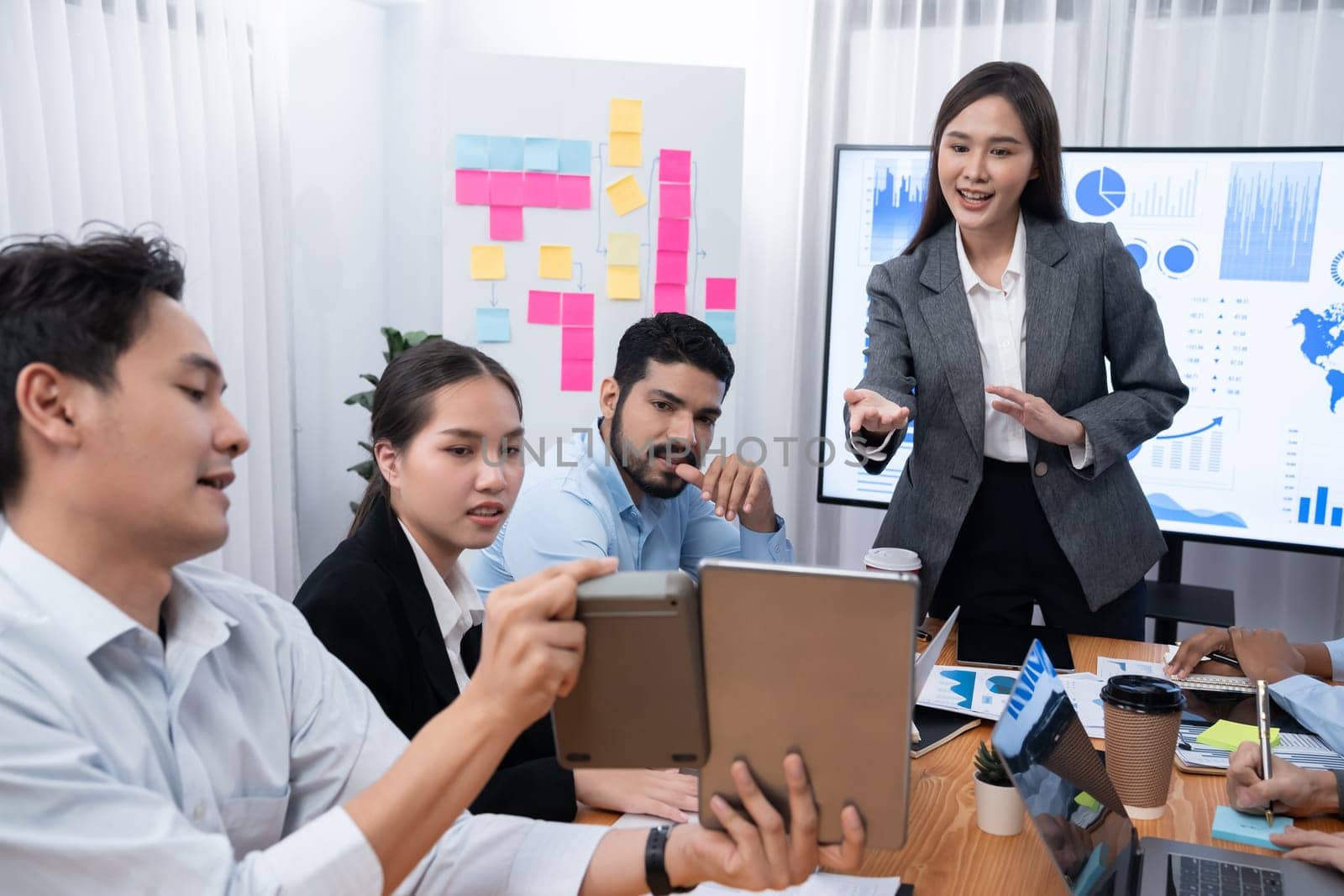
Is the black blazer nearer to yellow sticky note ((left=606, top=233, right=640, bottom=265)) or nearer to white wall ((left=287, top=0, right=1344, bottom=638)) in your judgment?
yellow sticky note ((left=606, top=233, right=640, bottom=265))

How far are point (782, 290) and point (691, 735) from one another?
3.13 meters

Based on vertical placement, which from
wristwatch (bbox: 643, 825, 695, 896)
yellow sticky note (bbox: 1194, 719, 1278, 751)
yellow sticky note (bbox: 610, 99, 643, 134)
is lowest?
yellow sticky note (bbox: 1194, 719, 1278, 751)

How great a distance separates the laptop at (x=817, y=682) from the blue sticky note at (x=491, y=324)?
2.60 metres

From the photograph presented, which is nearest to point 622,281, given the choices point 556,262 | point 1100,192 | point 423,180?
point 556,262

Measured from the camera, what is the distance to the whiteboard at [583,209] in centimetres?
332

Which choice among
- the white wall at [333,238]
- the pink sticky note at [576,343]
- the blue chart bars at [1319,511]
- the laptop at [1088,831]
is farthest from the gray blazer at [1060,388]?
the white wall at [333,238]

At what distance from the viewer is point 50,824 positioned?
0.77 m

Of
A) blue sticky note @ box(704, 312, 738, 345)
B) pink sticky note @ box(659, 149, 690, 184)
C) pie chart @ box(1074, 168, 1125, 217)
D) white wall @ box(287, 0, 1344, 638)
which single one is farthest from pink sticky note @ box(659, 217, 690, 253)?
pie chart @ box(1074, 168, 1125, 217)

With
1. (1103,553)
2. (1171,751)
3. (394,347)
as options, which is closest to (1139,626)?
(1103,553)

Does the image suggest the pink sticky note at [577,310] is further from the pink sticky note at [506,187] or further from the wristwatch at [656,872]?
the wristwatch at [656,872]

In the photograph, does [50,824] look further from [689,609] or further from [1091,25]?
[1091,25]

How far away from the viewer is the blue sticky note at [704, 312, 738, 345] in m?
3.48

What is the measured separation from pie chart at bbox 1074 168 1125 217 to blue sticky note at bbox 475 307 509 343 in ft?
5.70

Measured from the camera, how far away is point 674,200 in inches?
134
